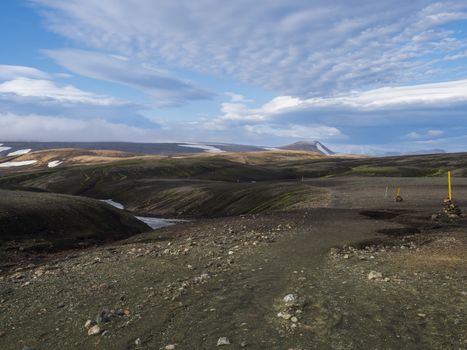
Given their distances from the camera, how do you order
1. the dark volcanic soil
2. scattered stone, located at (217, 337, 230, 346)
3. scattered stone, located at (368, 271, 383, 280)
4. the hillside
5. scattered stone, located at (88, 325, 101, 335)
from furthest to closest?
the hillside < scattered stone, located at (368, 271, 383, 280) < scattered stone, located at (88, 325, 101, 335) < the dark volcanic soil < scattered stone, located at (217, 337, 230, 346)

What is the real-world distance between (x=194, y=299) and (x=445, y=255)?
40.9ft

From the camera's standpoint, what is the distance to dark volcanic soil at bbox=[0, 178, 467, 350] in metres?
11.8

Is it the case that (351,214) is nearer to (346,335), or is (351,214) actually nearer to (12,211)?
(346,335)

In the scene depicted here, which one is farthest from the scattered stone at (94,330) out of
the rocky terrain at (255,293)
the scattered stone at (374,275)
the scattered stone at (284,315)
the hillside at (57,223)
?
the hillside at (57,223)

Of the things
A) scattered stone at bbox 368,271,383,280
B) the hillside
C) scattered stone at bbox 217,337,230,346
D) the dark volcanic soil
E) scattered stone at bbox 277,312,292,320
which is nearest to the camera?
scattered stone at bbox 217,337,230,346

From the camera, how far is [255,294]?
15453 millimetres

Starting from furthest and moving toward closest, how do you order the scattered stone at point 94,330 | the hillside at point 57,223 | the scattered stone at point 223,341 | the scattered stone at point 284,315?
the hillside at point 57,223 → the scattered stone at point 284,315 → the scattered stone at point 94,330 → the scattered stone at point 223,341

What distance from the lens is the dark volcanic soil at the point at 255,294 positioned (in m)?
11.8

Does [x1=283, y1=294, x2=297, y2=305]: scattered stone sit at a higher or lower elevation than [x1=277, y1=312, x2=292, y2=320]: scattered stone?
higher

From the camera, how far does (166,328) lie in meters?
12.8

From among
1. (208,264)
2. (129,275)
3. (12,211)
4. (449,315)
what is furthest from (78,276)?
(12,211)

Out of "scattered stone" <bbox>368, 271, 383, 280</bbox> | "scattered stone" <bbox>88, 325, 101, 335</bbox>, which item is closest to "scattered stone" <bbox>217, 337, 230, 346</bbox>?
"scattered stone" <bbox>88, 325, 101, 335</bbox>

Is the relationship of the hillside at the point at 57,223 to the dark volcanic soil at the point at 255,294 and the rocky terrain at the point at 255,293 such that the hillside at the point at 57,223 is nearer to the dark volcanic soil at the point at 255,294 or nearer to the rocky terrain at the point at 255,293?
the rocky terrain at the point at 255,293

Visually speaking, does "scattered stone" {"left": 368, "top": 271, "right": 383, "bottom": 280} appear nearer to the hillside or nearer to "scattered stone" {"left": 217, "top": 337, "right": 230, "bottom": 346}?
"scattered stone" {"left": 217, "top": 337, "right": 230, "bottom": 346}
